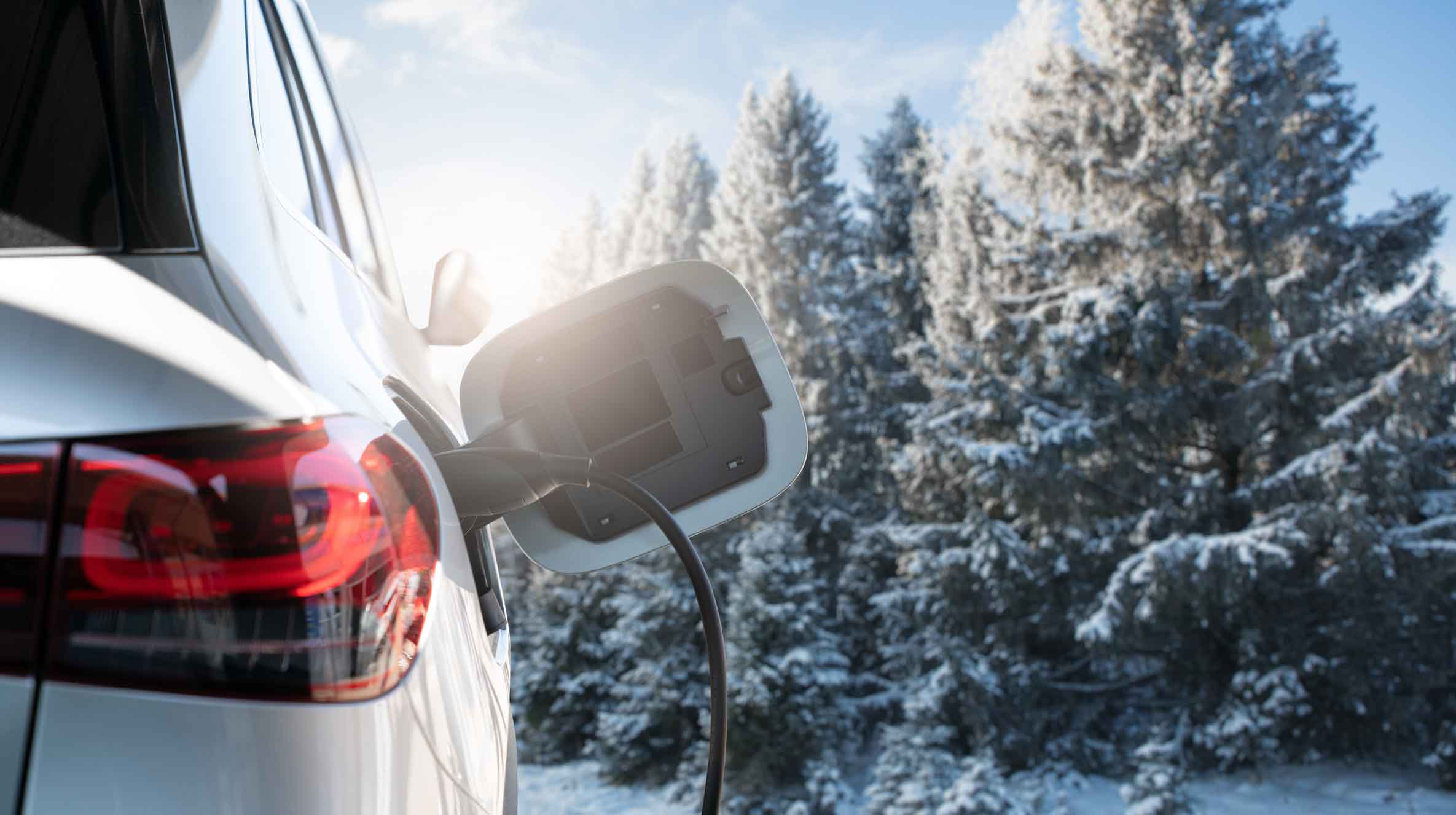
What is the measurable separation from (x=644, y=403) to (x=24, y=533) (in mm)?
827

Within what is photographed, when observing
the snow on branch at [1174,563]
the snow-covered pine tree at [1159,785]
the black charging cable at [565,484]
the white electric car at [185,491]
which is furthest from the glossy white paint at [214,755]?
the snow-covered pine tree at [1159,785]

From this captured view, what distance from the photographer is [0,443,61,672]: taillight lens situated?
1.79 ft

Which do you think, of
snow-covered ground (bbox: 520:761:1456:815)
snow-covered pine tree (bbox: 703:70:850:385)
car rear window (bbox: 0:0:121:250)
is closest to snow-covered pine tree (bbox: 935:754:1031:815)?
snow-covered ground (bbox: 520:761:1456:815)

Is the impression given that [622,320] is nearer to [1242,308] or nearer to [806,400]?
[1242,308]

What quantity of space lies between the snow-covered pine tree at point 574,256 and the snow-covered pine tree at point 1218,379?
85.1 feet

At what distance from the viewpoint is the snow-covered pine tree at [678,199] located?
94.7 ft

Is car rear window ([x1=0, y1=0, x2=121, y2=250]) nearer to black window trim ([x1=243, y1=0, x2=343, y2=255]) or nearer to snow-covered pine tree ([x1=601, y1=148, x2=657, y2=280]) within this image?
black window trim ([x1=243, y1=0, x2=343, y2=255])

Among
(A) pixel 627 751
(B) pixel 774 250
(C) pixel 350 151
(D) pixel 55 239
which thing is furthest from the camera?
(B) pixel 774 250

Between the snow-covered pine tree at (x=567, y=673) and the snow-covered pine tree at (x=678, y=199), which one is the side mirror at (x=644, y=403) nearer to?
the snow-covered pine tree at (x=567, y=673)

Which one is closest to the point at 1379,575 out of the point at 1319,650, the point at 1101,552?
the point at 1319,650

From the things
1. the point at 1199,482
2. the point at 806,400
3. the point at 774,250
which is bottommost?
the point at 1199,482

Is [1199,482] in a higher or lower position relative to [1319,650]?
higher

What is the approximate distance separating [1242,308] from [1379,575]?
356 centimetres

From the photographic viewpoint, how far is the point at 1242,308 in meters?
13.0
